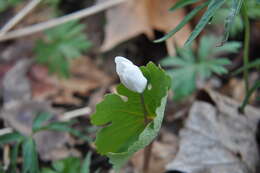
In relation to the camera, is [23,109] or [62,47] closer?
[23,109]

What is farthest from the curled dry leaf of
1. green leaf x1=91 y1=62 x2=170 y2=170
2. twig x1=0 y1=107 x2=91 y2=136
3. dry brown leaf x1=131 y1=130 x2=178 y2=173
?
green leaf x1=91 y1=62 x2=170 y2=170

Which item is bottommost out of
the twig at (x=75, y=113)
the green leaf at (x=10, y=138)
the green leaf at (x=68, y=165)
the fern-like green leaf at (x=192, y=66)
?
the twig at (x=75, y=113)

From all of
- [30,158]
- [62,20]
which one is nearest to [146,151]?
[30,158]

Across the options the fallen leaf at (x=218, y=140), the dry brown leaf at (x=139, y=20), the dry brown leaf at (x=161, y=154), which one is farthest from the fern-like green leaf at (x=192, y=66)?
the dry brown leaf at (x=139, y=20)

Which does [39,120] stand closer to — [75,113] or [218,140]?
[75,113]

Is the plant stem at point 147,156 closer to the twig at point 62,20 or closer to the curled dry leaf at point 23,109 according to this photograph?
the curled dry leaf at point 23,109

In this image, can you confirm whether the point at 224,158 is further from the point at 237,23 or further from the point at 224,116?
the point at 237,23

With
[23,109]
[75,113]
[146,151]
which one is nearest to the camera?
[146,151]
